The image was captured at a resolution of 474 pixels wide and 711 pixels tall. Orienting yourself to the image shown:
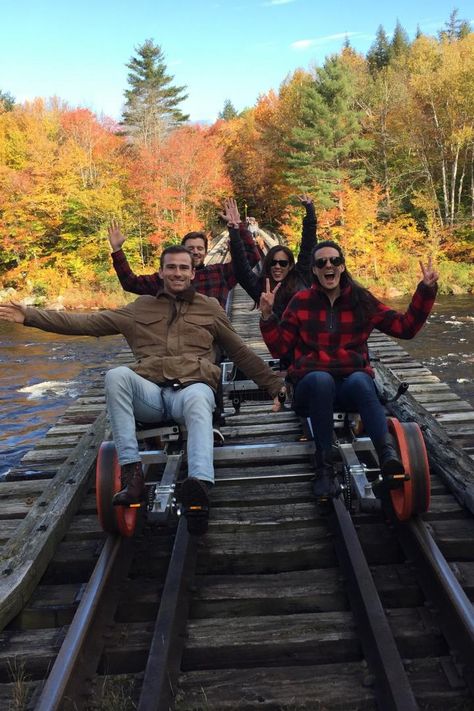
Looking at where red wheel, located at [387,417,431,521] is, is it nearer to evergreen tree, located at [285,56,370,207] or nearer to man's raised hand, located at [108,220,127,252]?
man's raised hand, located at [108,220,127,252]

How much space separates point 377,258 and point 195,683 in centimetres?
2893

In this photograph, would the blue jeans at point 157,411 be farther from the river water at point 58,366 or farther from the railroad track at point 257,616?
the river water at point 58,366

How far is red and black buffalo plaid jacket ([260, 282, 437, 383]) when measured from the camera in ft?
11.6

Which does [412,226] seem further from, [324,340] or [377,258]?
[324,340]

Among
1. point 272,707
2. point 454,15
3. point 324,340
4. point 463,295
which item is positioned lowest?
point 463,295

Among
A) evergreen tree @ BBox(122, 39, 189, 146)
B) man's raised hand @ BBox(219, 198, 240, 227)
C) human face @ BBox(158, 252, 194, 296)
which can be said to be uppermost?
evergreen tree @ BBox(122, 39, 189, 146)

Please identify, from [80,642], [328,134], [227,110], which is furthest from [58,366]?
[227,110]

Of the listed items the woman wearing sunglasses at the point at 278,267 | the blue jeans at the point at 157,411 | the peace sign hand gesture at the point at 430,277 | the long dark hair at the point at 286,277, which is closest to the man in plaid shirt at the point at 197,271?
the woman wearing sunglasses at the point at 278,267

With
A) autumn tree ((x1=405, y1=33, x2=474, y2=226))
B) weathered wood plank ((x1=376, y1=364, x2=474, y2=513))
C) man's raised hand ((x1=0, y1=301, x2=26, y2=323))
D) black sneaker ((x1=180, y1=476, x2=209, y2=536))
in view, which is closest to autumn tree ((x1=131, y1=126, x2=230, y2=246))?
autumn tree ((x1=405, y1=33, x2=474, y2=226))

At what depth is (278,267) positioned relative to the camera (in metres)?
5.08

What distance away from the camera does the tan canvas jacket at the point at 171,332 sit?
3.45 meters

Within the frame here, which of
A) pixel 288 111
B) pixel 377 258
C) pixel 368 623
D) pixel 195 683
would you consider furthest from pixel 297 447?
pixel 288 111

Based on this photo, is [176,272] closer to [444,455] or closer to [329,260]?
[329,260]

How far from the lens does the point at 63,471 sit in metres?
4.16
